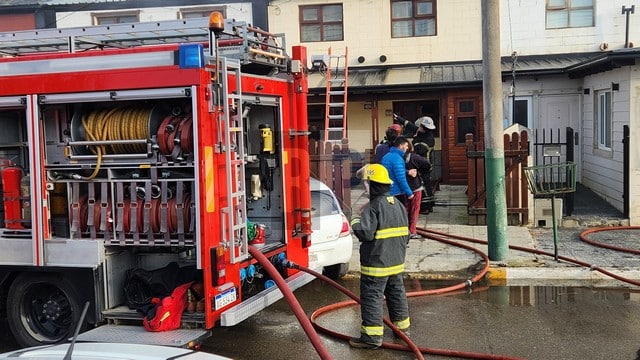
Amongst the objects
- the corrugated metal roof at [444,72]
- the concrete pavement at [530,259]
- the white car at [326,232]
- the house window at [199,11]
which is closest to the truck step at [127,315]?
the white car at [326,232]

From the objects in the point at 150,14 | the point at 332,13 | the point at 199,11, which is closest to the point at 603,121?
the point at 332,13

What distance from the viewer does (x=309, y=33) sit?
19.4 meters

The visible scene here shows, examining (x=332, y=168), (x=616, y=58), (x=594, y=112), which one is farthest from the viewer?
(x=594, y=112)

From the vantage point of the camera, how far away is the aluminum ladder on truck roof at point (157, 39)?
6.12 meters

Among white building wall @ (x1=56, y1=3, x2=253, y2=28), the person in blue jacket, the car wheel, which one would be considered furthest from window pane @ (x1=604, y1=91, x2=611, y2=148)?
white building wall @ (x1=56, y1=3, x2=253, y2=28)

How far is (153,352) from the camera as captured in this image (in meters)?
2.90

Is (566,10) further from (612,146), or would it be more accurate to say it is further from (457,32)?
(612,146)

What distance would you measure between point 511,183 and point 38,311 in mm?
7693

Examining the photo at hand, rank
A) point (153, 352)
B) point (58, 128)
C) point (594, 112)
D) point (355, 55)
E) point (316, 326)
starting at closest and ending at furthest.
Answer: point (153, 352), point (58, 128), point (316, 326), point (594, 112), point (355, 55)

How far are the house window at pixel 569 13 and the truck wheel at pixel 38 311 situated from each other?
15.4 meters

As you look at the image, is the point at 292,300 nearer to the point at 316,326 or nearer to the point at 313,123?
the point at 316,326

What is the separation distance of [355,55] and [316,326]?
13.4 m

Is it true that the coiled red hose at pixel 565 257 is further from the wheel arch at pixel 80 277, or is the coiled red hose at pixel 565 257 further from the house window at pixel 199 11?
the house window at pixel 199 11

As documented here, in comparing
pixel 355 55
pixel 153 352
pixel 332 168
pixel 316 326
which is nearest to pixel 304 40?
pixel 355 55
